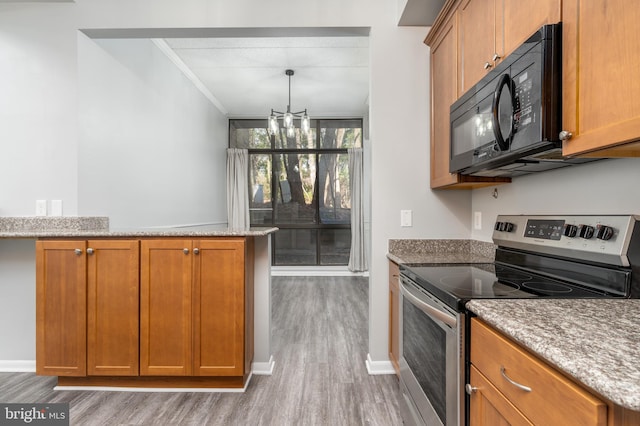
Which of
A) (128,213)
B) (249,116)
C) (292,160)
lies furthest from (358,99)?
(128,213)

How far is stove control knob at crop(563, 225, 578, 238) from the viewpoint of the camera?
1.32 meters

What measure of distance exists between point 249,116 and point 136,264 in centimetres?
451

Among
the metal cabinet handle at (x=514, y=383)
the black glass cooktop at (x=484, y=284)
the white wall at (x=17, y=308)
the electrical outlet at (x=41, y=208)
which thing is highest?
the electrical outlet at (x=41, y=208)

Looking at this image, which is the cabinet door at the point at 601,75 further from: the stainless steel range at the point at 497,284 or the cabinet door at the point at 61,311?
the cabinet door at the point at 61,311

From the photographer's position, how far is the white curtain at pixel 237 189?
595cm

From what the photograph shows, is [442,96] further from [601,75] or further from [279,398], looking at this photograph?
[279,398]

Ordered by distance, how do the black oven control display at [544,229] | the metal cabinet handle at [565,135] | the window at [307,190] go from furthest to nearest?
the window at [307,190] → the black oven control display at [544,229] → the metal cabinet handle at [565,135]

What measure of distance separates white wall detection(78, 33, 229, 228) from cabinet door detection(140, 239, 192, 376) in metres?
0.82

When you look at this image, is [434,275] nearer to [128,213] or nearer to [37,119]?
[128,213]

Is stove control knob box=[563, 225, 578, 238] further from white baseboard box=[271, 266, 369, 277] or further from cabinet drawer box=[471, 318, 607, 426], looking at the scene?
white baseboard box=[271, 266, 369, 277]

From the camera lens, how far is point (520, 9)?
130cm

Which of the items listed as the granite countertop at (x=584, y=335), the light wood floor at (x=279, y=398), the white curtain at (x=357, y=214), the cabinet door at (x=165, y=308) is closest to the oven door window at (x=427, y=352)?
the granite countertop at (x=584, y=335)

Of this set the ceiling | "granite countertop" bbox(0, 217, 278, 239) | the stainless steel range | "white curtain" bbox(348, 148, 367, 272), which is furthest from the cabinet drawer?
"white curtain" bbox(348, 148, 367, 272)

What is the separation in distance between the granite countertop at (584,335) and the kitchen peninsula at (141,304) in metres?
1.53
